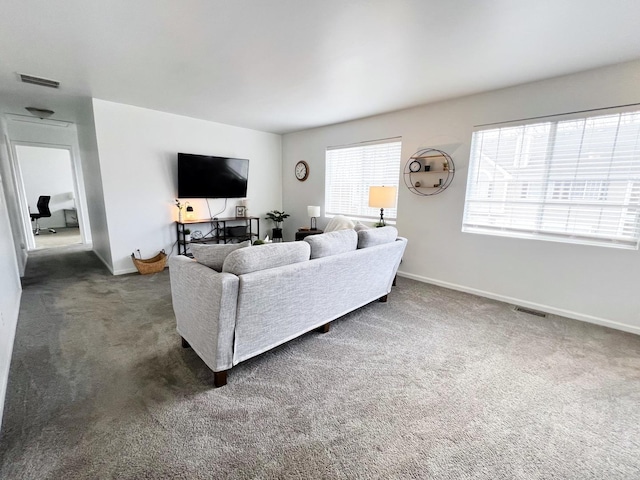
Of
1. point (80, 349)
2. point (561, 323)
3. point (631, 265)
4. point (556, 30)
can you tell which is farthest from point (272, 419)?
point (631, 265)

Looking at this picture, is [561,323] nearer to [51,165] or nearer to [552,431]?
[552,431]

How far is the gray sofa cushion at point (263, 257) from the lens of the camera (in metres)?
1.77

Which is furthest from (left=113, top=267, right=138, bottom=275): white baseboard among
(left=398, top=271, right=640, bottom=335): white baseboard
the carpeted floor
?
(left=398, top=271, right=640, bottom=335): white baseboard

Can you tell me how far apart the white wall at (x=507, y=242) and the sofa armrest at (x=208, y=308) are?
300 centimetres

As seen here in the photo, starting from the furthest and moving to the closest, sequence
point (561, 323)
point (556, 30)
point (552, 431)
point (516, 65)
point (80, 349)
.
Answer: point (561, 323) → point (516, 65) → point (80, 349) → point (556, 30) → point (552, 431)

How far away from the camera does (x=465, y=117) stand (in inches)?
132

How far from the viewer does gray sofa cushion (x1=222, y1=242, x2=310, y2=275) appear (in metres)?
1.77

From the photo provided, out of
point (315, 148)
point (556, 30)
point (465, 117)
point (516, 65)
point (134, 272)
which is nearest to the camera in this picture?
point (556, 30)

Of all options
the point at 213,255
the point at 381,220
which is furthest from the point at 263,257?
the point at 381,220

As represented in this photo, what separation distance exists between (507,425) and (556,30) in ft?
8.58

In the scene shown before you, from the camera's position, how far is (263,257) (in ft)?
6.14

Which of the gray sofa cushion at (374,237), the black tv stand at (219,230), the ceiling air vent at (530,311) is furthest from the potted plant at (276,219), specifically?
the ceiling air vent at (530,311)

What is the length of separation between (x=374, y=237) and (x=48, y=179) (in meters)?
9.75

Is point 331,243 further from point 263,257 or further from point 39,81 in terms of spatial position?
point 39,81
